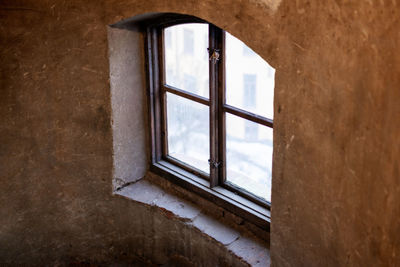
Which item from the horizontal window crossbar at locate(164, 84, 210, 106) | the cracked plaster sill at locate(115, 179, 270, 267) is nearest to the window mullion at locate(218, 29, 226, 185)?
the horizontal window crossbar at locate(164, 84, 210, 106)

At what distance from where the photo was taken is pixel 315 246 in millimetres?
2547

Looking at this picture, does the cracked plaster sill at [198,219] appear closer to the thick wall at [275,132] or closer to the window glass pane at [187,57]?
the thick wall at [275,132]

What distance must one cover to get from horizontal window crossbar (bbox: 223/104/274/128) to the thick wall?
0.37 metres

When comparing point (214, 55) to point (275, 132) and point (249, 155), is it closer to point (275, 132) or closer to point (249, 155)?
point (249, 155)

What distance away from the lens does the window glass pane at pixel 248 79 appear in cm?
295

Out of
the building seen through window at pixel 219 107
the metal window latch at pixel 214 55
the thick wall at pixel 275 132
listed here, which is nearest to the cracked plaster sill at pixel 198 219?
the thick wall at pixel 275 132

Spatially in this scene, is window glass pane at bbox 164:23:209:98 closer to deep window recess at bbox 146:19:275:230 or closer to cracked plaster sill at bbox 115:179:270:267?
deep window recess at bbox 146:19:275:230

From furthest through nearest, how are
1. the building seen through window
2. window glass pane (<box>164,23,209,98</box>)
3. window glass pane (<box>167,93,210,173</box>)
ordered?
window glass pane (<box>167,93,210,173</box>) < window glass pane (<box>164,23,209,98</box>) < the building seen through window

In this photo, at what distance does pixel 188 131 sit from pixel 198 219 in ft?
2.10

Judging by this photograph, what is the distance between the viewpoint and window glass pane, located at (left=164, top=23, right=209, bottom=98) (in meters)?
3.33

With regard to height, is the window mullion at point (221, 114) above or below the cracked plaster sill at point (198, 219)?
above

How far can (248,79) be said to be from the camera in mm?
3061

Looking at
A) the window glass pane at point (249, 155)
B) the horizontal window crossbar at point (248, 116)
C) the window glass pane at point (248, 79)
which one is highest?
the window glass pane at point (248, 79)

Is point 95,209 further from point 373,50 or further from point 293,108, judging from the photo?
point 373,50
